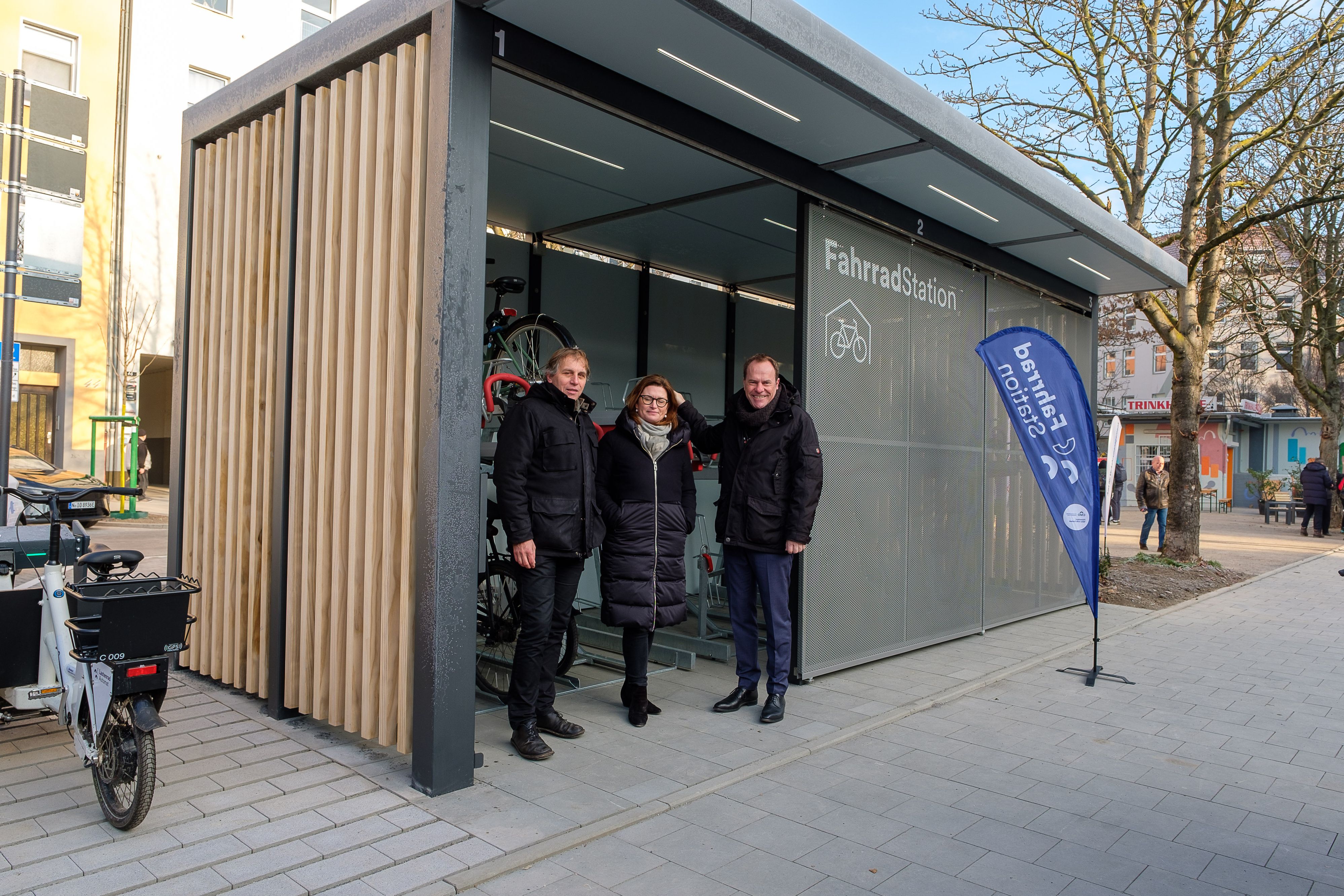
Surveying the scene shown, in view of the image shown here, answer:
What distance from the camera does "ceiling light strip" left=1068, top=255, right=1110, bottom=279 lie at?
8312 millimetres

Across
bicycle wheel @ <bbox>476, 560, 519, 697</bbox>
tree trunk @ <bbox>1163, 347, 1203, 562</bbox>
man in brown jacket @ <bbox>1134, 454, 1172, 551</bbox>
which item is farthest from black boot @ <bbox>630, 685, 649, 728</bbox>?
man in brown jacket @ <bbox>1134, 454, 1172, 551</bbox>

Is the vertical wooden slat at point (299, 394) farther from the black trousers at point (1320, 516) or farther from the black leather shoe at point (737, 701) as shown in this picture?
the black trousers at point (1320, 516)

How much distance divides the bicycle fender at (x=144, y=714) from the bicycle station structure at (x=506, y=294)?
949 millimetres

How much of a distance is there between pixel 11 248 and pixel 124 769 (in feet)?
14.5

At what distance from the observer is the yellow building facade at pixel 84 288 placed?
18906mm

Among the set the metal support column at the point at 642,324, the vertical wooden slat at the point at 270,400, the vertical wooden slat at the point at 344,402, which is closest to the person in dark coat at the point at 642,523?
the vertical wooden slat at the point at 344,402

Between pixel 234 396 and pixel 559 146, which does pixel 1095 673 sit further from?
pixel 234 396

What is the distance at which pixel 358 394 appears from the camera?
170 inches

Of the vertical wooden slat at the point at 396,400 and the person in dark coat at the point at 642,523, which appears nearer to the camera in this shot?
the vertical wooden slat at the point at 396,400

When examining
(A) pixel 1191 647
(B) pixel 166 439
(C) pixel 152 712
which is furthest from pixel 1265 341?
(B) pixel 166 439

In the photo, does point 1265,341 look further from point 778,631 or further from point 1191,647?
point 778,631

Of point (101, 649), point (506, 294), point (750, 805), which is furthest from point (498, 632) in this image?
point (506, 294)

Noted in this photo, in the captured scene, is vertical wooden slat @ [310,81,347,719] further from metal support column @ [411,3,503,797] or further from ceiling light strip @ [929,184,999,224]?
ceiling light strip @ [929,184,999,224]

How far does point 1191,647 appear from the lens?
7773mm
